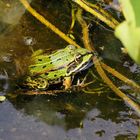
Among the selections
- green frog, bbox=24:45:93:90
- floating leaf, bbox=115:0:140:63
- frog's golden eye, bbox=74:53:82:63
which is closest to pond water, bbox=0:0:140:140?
green frog, bbox=24:45:93:90

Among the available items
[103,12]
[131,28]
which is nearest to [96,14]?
[103,12]

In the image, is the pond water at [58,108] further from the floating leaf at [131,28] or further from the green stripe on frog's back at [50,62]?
the floating leaf at [131,28]

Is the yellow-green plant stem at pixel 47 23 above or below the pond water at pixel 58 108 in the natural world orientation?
above

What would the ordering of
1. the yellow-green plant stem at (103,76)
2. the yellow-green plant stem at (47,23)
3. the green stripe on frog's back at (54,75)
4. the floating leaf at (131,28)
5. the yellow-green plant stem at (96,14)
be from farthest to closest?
the yellow-green plant stem at (96,14) → the yellow-green plant stem at (47,23) → the green stripe on frog's back at (54,75) → the yellow-green plant stem at (103,76) → the floating leaf at (131,28)

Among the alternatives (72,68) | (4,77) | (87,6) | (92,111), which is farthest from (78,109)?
(87,6)

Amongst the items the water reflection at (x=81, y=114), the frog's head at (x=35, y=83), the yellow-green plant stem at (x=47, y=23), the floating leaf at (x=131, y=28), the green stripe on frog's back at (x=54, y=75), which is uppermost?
the yellow-green plant stem at (x=47, y=23)

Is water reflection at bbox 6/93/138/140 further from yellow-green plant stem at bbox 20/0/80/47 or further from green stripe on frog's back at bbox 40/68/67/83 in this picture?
yellow-green plant stem at bbox 20/0/80/47

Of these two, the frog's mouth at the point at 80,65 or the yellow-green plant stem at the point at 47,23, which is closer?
the frog's mouth at the point at 80,65

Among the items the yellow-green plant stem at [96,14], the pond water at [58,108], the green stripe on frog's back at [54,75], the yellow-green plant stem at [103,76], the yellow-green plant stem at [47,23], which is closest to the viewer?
the pond water at [58,108]

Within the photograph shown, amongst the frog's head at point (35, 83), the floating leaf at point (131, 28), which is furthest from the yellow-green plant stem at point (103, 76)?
the floating leaf at point (131, 28)
